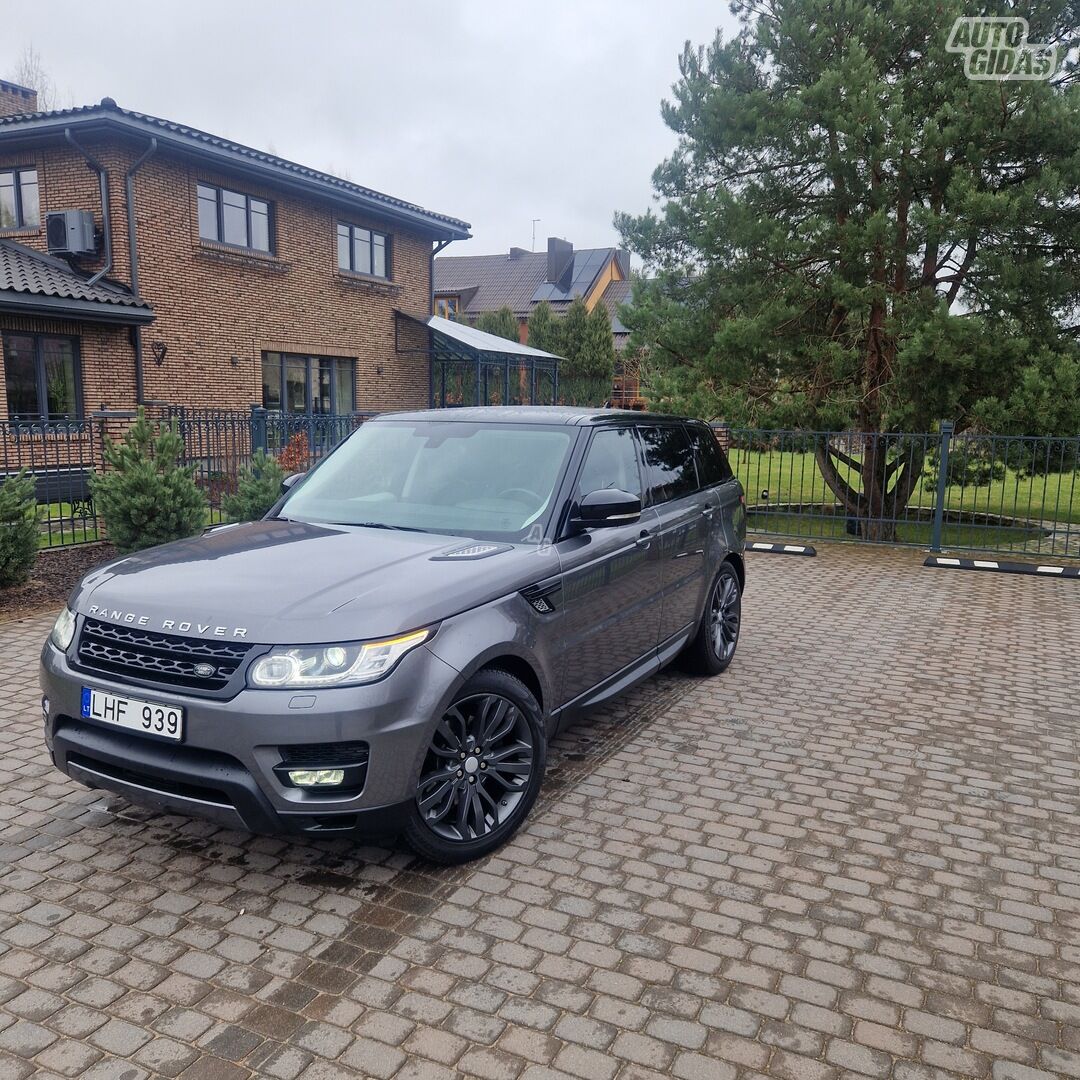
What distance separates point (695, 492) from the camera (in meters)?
5.96

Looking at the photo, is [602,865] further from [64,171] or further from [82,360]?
[64,171]

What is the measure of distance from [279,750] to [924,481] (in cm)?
1219

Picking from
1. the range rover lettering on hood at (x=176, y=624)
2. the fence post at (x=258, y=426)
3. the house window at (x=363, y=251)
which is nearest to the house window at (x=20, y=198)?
the house window at (x=363, y=251)

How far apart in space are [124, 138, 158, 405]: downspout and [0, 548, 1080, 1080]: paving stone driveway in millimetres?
13252

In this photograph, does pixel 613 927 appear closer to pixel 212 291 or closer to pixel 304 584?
pixel 304 584

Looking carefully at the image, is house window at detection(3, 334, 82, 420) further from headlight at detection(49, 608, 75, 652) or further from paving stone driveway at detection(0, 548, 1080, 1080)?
headlight at detection(49, 608, 75, 652)

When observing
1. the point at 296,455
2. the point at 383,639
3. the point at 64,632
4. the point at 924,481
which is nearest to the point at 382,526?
the point at 383,639

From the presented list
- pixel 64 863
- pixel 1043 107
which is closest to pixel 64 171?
pixel 1043 107

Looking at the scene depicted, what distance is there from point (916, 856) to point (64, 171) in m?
18.7

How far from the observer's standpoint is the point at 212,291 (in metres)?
18.6

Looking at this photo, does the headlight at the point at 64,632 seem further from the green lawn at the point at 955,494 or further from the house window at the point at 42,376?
the house window at the point at 42,376

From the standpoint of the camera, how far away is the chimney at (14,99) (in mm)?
23150

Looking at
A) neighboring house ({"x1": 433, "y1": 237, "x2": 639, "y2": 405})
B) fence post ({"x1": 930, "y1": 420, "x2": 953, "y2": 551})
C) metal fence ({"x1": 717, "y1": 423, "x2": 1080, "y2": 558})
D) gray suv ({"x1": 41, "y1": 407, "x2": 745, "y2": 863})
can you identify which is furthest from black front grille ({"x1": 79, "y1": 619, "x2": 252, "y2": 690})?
neighboring house ({"x1": 433, "y1": 237, "x2": 639, "y2": 405})

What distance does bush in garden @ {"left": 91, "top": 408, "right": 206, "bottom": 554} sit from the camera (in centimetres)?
909
